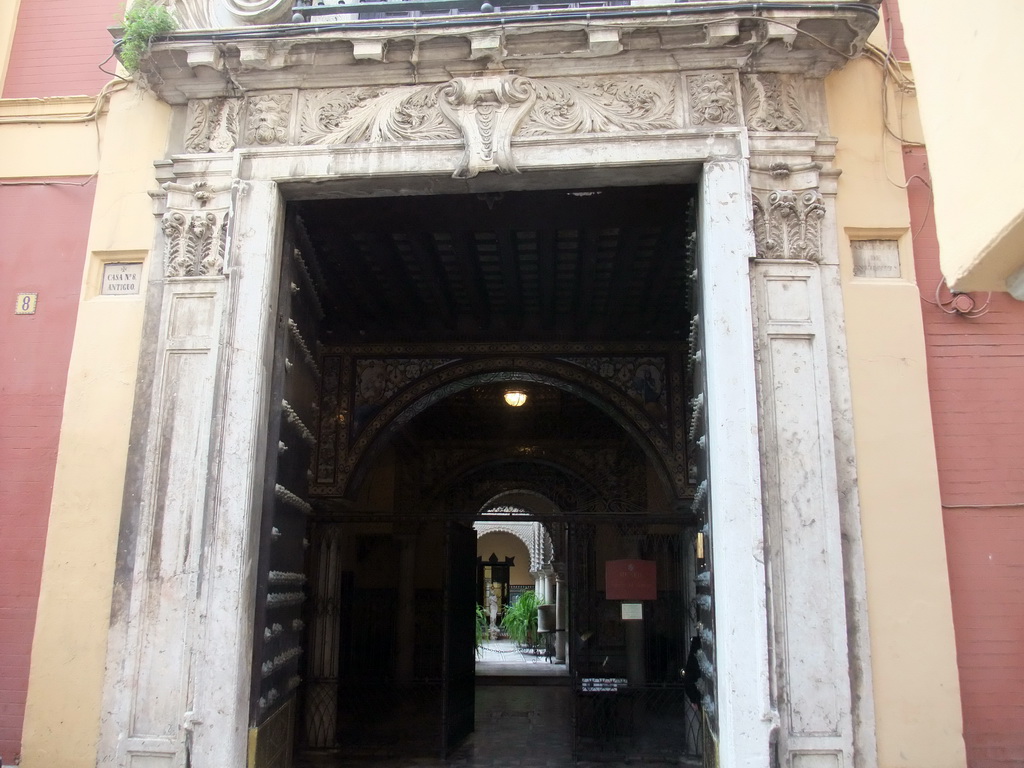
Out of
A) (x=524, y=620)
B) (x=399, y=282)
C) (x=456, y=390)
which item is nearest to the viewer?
(x=399, y=282)

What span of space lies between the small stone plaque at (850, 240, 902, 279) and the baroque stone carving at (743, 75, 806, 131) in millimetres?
724

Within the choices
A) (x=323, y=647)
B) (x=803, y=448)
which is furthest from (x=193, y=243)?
(x=323, y=647)

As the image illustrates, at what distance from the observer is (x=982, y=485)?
14.2 feet

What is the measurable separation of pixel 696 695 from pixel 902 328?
127 inches

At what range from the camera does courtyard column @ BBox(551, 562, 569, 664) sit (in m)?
16.8

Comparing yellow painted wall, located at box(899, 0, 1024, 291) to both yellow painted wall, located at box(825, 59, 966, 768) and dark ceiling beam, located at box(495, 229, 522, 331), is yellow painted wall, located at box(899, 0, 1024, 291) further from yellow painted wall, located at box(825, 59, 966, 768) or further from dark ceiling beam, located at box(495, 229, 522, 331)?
dark ceiling beam, located at box(495, 229, 522, 331)

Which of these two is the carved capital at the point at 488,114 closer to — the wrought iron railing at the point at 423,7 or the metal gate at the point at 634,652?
the wrought iron railing at the point at 423,7

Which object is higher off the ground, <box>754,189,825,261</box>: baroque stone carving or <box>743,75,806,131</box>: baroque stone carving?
<box>743,75,806,131</box>: baroque stone carving

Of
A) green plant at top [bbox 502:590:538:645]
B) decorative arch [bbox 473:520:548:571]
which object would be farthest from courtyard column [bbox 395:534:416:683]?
decorative arch [bbox 473:520:548:571]

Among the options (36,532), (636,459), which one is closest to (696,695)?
(36,532)

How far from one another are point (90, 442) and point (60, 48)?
8.62 feet

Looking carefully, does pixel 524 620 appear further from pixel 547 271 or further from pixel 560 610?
pixel 547 271

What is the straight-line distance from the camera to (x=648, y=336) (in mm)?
8836

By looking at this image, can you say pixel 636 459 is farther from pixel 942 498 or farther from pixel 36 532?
pixel 36 532
